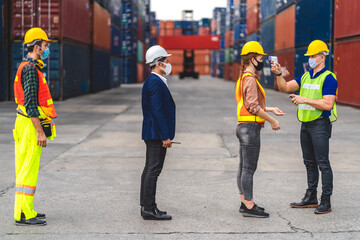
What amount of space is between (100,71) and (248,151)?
96.4 feet

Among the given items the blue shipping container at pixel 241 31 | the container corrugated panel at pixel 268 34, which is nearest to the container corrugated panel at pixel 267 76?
the container corrugated panel at pixel 268 34

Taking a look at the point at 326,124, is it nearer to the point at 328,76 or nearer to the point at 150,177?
the point at 328,76

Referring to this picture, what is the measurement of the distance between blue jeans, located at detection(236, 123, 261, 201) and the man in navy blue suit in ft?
2.41

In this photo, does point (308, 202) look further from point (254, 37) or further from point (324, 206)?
point (254, 37)

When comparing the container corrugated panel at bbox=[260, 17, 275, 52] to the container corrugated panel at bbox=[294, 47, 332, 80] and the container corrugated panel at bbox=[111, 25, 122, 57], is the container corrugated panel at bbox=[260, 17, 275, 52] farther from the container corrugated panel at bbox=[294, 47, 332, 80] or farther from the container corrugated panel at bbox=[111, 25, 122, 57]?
the container corrugated panel at bbox=[111, 25, 122, 57]

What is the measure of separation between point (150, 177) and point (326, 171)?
1.88m

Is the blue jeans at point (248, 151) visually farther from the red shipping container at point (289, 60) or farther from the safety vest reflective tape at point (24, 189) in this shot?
the red shipping container at point (289, 60)

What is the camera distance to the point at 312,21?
2638 centimetres

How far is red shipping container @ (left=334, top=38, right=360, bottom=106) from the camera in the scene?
65.5ft

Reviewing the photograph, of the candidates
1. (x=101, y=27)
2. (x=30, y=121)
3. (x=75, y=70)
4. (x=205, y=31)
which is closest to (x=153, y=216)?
(x=30, y=121)

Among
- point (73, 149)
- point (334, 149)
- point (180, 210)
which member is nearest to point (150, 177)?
point (180, 210)

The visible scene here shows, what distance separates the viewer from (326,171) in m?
5.71

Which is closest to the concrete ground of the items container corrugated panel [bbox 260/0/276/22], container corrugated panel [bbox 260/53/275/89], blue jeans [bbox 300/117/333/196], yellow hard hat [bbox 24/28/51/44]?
blue jeans [bbox 300/117/333/196]

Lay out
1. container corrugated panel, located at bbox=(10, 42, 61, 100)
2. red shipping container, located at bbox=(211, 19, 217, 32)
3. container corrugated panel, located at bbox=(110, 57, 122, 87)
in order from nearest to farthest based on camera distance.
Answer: container corrugated panel, located at bbox=(10, 42, 61, 100) < container corrugated panel, located at bbox=(110, 57, 122, 87) < red shipping container, located at bbox=(211, 19, 217, 32)
